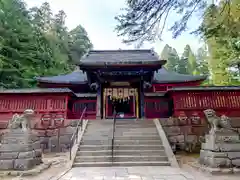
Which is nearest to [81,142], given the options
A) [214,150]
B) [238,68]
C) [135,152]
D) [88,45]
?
[135,152]

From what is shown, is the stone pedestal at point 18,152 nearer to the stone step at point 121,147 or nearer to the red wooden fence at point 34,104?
the stone step at point 121,147

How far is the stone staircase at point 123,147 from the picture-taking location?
628cm

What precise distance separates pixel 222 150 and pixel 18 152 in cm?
572

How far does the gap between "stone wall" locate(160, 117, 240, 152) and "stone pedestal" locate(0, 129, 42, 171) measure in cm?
565

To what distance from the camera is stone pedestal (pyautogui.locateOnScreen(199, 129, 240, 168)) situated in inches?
205

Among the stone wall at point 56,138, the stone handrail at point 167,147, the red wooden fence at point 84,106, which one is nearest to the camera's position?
the stone handrail at point 167,147

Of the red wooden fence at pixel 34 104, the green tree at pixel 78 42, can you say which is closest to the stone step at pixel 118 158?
the red wooden fence at pixel 34 104

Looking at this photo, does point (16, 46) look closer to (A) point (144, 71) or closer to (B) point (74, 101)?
(B) point (74, 101)

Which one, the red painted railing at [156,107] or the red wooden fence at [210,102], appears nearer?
the red wooden fence at [210,102]

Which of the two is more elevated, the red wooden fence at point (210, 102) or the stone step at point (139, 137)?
the red wooden fence at point (210, 102)

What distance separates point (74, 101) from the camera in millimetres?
11961

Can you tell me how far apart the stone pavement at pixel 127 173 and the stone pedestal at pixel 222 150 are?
0.88m

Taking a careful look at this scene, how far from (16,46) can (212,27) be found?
666 inches

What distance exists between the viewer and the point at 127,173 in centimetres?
512
